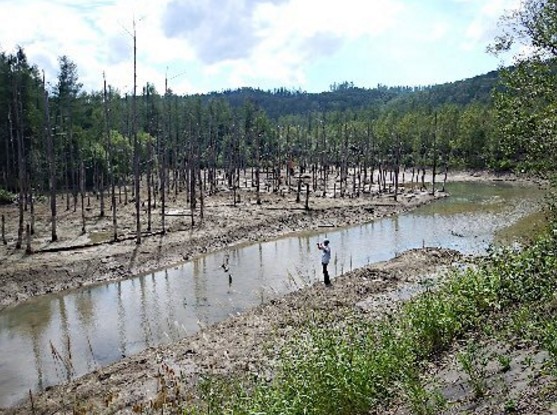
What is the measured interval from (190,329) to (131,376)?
200 inches

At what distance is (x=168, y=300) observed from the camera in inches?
955

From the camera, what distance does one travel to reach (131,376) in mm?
15336

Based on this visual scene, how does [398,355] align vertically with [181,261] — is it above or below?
above

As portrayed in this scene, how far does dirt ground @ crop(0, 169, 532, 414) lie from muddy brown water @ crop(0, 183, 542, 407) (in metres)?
1.27

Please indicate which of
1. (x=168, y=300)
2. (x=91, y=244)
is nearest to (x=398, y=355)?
(x=168, y=300)

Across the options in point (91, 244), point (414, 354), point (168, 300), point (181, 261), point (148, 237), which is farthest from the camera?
point (148, 237)

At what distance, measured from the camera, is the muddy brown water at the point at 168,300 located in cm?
1780

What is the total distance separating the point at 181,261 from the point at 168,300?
725 centimetres

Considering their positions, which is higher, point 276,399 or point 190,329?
point 276,399

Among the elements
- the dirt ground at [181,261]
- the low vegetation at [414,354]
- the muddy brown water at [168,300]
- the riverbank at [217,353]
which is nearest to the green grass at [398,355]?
the low vegetation at [414,354]

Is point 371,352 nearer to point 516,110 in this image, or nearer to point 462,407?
point 462,407

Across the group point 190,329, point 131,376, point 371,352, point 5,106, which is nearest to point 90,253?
point 190,329

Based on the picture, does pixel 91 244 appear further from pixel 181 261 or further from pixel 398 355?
pixel 398 355

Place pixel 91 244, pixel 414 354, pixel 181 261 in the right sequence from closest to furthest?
pixel 414 354 → pixel 181 261 → pixel 91 244
